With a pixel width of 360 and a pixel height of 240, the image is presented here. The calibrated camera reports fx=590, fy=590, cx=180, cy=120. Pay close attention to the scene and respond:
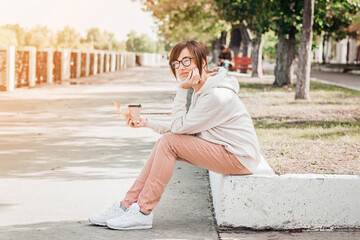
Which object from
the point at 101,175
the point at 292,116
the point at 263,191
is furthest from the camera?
the point at 292,116

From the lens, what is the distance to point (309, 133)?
8922mm

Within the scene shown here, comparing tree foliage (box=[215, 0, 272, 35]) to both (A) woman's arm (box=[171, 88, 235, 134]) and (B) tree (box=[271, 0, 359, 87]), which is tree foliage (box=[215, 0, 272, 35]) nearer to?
(B) tree (box=[271, 0, 359, 87])

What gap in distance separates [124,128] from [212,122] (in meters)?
5.98

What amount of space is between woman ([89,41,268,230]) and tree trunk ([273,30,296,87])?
1701 cm

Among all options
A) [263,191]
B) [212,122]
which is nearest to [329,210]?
[263,191]

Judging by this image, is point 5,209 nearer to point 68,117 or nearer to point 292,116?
point 68,117

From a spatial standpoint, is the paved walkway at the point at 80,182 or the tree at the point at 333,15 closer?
the paved walkway at the point at 80,182

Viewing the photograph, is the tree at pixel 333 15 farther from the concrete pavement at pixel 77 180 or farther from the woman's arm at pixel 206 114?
the woman's arm at pixel 206 114

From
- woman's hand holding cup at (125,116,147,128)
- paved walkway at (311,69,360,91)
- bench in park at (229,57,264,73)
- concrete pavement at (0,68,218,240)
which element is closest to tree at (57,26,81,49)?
bench in park at (229,57,264,73)

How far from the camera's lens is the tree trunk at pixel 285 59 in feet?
69.3

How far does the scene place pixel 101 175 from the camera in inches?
249

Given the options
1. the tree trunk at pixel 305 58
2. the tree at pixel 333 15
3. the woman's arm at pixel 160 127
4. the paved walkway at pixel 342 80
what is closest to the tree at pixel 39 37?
the paved walkway at pixel 342 80

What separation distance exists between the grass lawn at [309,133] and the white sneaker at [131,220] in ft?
6.24

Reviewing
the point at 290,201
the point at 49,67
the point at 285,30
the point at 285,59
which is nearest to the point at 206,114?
the point at 290,201
